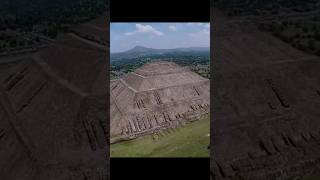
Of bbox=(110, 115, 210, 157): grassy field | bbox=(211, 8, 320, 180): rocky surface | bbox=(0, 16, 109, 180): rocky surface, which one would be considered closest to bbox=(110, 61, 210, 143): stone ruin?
bbox=(110, 115, 210, 157): grassy field

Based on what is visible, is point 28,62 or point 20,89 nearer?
point 20,89

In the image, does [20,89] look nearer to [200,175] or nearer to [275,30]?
[200,175]

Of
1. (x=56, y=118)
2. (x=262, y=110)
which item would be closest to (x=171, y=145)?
(x=262, y=110)

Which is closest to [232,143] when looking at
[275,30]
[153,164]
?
[153,164]

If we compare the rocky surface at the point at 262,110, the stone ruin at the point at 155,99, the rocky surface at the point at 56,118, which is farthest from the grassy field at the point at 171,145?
the rocky surface at the point at 56,118

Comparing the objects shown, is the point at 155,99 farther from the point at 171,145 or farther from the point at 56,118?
the point at 56,118
